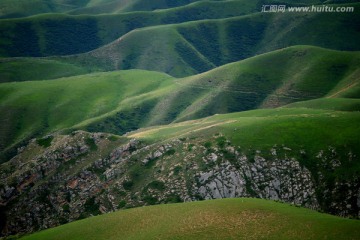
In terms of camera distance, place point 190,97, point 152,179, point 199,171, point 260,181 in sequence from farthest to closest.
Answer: point 190,97 → point 152,179 → point 199,171 → point 260,181

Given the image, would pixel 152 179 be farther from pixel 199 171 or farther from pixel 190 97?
pixel 190 97

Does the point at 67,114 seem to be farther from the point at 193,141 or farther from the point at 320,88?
the point at 320,88

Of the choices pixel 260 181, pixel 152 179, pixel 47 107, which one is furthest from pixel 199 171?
pixel 47 107

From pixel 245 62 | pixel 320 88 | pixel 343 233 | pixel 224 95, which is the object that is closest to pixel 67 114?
pixel 224 95

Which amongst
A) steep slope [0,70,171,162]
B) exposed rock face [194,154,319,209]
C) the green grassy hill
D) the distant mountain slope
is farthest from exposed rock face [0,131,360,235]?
steep slope [0,70,171,162]

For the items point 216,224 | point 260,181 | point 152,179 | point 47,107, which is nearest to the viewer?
point 216,224

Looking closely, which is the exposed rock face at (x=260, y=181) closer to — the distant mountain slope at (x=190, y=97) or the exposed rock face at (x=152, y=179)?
the exposed rock face at (x=152, y=179)
